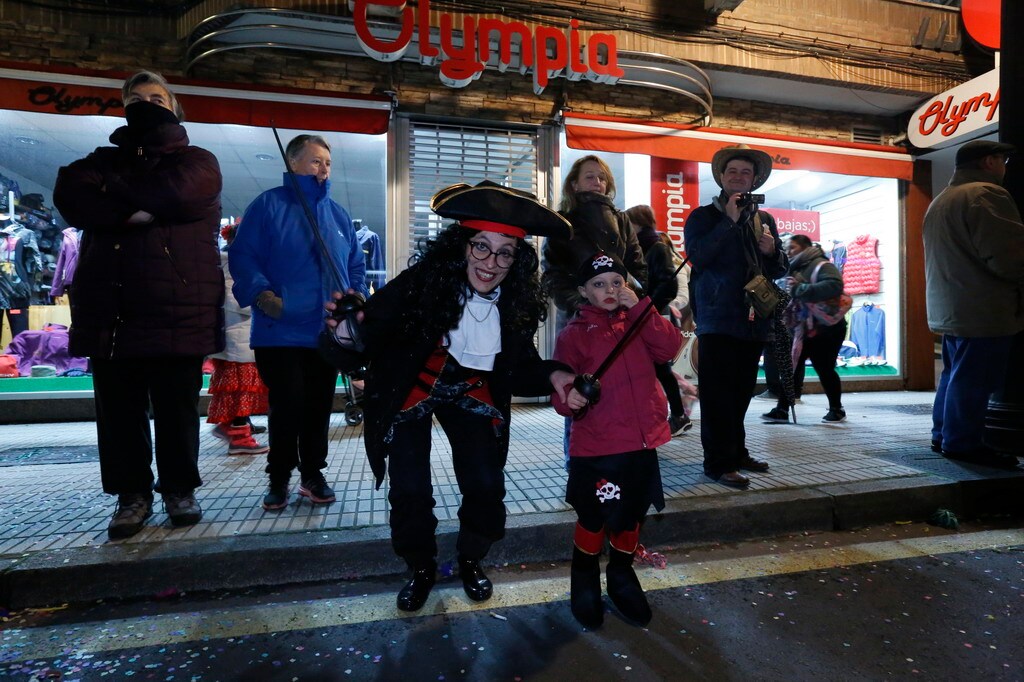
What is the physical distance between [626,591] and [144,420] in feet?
7.74

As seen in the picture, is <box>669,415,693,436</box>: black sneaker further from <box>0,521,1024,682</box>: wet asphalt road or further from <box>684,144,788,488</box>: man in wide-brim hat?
<box>0,521,1024,682</box>: wet asphalt road

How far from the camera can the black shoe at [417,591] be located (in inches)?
83.5

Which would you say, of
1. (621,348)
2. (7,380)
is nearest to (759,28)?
(621,348)

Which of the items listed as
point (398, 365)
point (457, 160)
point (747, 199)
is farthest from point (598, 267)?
point (457, 160)

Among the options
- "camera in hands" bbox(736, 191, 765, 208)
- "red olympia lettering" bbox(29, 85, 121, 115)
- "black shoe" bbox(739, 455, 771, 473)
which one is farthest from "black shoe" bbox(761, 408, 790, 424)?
"red olympia lettering" bbox(29, 85, 121, 115)

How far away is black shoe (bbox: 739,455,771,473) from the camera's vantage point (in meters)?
3.62

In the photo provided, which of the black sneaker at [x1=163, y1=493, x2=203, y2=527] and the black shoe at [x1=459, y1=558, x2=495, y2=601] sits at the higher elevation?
the black sneaker at [x1=163, y1=493, x2=203, y2=527]

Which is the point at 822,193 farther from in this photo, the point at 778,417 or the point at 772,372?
the point at 778,417

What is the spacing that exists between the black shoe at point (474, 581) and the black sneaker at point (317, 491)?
3.57ft

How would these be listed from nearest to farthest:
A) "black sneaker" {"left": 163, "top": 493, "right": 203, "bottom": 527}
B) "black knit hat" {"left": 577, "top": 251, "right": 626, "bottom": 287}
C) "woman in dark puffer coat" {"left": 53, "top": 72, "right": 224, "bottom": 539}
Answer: "black knit hat" {"left": 577, "top": 251, "right": 626, "bottom": 287}, "woman in dark puffer coat" {"left": 53, "top": 72, "right": 224, "bottom": 539}, "black sneaker" {"left": 163, "top": 493, "right": 203, "bottom": 527}

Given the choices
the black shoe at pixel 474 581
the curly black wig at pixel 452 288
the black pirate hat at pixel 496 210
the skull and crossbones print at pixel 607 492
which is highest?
the black pirate hat at pixel 496 210

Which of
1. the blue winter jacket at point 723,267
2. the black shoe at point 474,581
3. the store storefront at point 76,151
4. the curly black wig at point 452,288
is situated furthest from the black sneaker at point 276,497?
the store storefront at point 76,151

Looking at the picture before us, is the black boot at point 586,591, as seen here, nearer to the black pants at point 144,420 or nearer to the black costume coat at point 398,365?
the black costume coat at point 398,365

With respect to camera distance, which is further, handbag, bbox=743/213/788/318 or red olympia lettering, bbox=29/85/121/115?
red olympia lettering, bbox=29/85/121/115
